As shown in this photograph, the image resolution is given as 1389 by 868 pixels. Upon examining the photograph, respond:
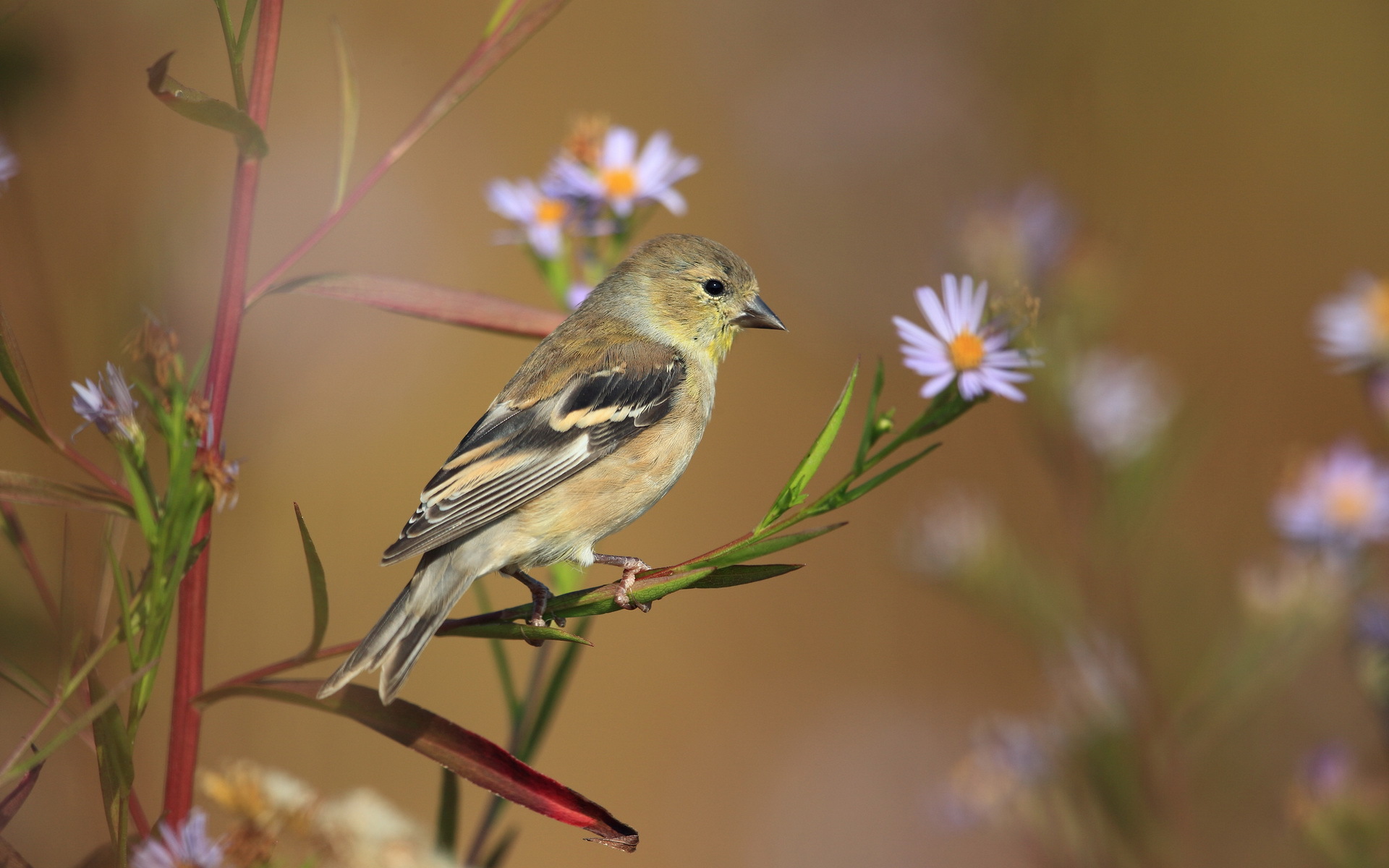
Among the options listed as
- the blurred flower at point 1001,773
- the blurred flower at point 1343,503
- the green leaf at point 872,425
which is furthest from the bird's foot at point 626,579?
the blurred flower at point 1343,503

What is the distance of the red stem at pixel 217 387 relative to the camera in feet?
3.03

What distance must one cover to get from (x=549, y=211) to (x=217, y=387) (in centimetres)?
106

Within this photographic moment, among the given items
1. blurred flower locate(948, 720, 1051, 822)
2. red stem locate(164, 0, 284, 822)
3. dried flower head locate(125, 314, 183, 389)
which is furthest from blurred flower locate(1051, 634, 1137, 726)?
dried flower head locate(125, 314, 183, 389)

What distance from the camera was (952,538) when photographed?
2422 mm

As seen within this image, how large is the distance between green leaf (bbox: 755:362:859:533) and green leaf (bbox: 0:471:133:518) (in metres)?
0.60

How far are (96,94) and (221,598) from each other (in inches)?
55.1

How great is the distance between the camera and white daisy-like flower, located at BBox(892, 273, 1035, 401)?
39.8 inches

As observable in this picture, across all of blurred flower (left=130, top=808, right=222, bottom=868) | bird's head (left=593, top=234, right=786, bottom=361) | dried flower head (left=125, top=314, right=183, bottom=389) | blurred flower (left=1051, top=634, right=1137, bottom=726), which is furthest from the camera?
bird's head (left=593, top=234, right=786, bottom=361)

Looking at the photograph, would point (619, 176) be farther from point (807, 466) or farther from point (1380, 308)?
point (1380, 308)

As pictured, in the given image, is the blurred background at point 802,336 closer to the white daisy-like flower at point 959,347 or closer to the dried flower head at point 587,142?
the dried flower head at point 587,142

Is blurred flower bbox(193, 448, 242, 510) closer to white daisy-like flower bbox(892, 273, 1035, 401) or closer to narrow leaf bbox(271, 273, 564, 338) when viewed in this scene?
narrow leaf bbox(271, 273, 564, 338)

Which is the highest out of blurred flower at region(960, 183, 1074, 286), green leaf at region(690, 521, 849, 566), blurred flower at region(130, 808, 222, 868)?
blurred flower at region(960, 183, 1074, 286)

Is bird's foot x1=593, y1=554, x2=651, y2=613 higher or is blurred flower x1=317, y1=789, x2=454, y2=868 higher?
bird's foot x1=593, y1=554, x2=651, y2=613

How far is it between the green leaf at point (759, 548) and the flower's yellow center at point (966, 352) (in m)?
0.24
